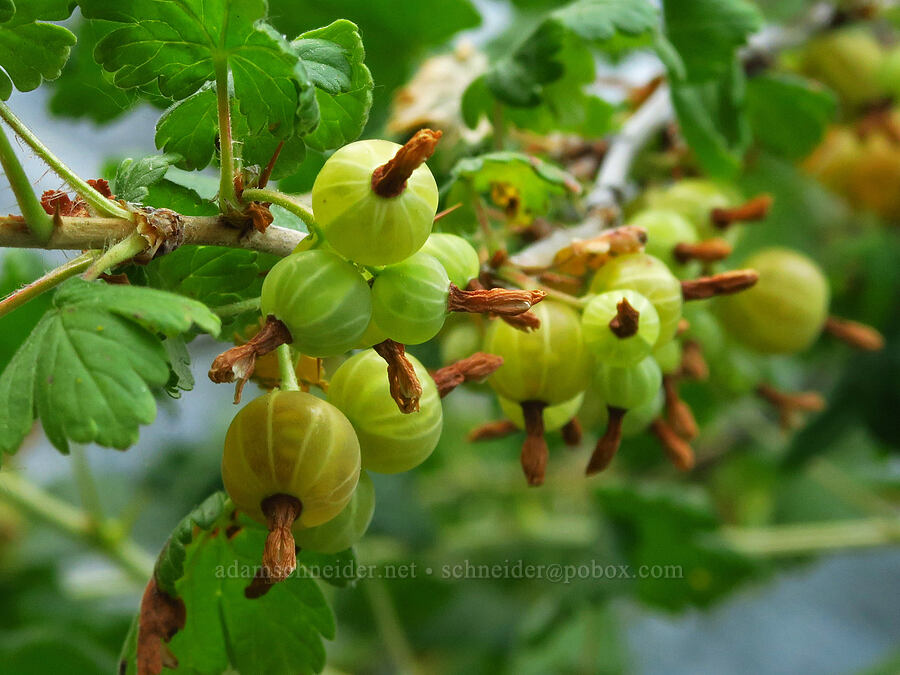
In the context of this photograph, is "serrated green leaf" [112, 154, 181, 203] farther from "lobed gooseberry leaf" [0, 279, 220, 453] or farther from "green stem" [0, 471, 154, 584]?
Answer: "green stem" [0, 471, 154, 584]

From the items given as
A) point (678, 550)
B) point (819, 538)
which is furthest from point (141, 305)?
point (819, 538)

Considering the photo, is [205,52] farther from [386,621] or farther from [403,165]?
[386,621]

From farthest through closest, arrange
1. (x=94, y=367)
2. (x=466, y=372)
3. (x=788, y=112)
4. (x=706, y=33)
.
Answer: (x=788, y=112) < (x=706, y=33) < (x=466, y=372) < (x=94, y=367)

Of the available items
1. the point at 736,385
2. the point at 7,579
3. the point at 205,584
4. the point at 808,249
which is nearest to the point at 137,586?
the point at 7,579

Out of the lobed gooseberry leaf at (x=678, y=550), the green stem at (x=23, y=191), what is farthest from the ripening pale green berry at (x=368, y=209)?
the lobed gooseberry leaf at (x=678, y=550)

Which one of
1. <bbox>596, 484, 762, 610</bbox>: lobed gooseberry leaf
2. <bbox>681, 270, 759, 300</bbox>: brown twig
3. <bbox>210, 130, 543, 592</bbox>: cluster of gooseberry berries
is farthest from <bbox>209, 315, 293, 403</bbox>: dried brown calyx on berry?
<bbox>596, 484, 762, 610</bbox>: lobed gooseberry leaf

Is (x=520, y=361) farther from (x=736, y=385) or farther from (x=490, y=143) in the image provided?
(x=736, y=385)

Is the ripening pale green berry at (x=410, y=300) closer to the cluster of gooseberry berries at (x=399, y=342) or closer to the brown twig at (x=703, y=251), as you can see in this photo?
the cluster of gooseberry berries at (x=399, y=342)
